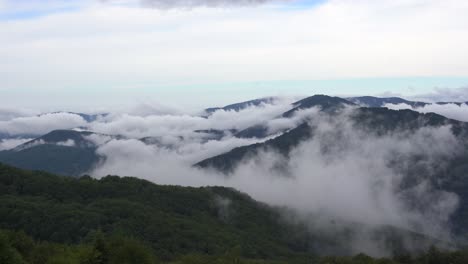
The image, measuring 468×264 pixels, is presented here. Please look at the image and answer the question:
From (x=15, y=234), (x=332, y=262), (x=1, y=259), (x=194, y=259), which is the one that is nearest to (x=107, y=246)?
(x=1, y=259)

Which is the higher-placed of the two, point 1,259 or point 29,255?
point 1,259

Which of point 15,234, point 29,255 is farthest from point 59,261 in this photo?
point 15,234

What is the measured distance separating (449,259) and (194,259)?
85822 millimetres

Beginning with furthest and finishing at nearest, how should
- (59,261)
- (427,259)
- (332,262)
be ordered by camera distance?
(427,259) < (332,262) < (59,261)

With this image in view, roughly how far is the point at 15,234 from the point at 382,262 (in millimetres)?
97004

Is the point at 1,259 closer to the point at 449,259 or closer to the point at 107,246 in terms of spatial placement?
the point at 107,246

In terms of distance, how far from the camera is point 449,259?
15362 centimetres

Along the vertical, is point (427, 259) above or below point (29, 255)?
below

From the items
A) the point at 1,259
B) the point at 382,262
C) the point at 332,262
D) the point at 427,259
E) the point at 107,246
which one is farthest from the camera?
the point at 427,259

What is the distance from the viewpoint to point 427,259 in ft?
507

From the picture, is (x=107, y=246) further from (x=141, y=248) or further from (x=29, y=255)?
(x=29, y=255)

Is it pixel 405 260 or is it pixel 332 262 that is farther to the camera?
pixel 405 260

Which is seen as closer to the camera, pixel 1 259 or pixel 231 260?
pixel 1 259

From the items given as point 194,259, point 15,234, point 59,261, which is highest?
point 59,261
